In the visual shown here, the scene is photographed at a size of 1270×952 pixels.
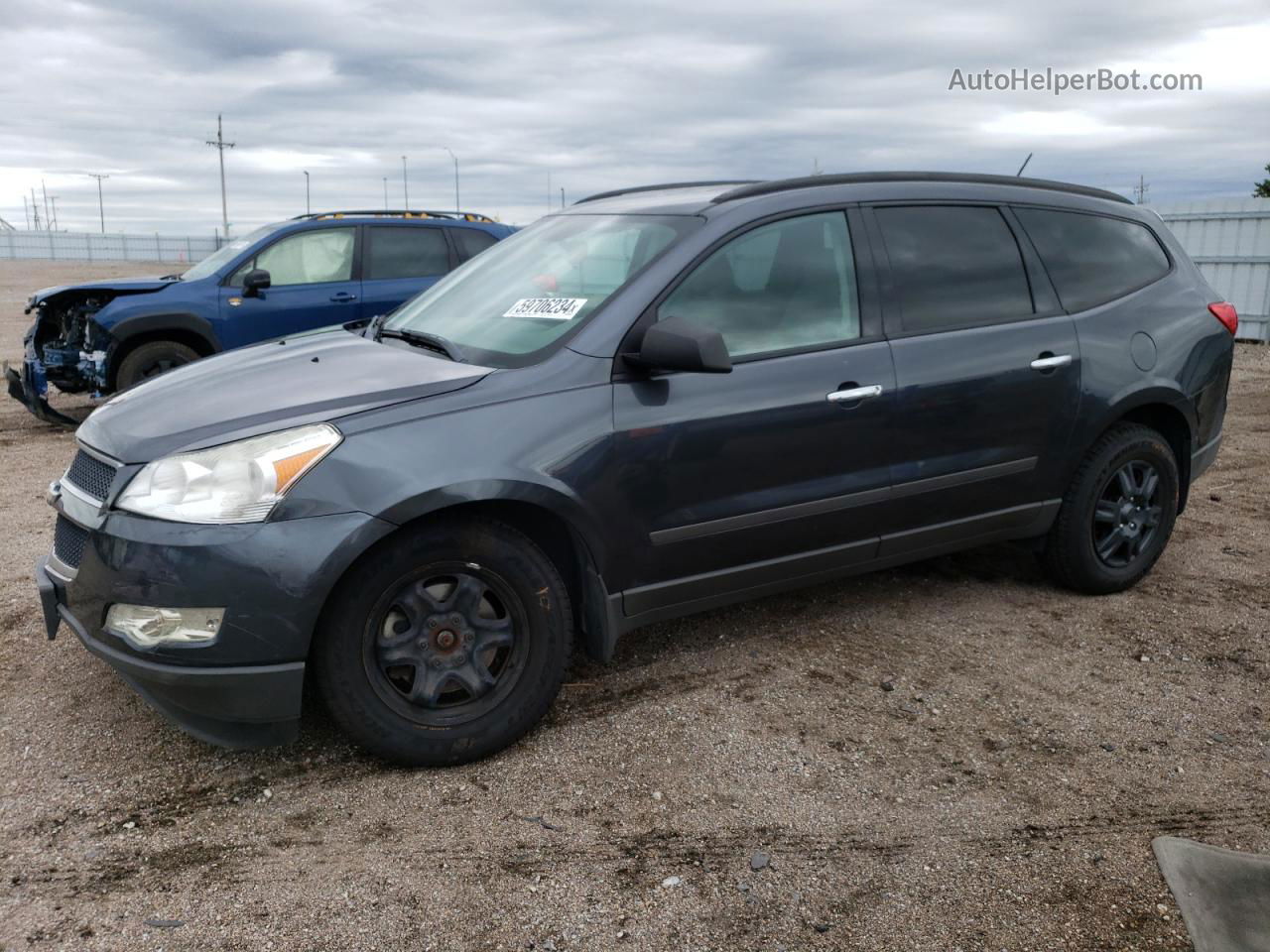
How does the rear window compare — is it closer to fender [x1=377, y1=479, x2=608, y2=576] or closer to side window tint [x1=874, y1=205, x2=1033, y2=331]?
side window tint [x1=874, y1=205, x2=1033, y2=331]

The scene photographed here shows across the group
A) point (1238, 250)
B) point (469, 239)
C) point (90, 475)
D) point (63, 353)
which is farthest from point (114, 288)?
point (1238, 250)

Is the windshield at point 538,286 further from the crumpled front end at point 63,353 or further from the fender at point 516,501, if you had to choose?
the crumpled front end at point 63,353

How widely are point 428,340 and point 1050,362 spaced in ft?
8.03

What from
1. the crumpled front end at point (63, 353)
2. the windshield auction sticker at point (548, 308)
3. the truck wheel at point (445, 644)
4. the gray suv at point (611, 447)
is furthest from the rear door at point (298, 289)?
the truck wheel at point (445, 644)

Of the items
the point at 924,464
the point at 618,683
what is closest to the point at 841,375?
the point at 924,464

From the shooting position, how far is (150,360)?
29.0 feet

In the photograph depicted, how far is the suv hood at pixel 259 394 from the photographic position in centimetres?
309

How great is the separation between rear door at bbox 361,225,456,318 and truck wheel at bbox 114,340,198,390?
60.1 inches

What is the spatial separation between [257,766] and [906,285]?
2811 mm

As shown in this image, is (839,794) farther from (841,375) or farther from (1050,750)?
(841,375)

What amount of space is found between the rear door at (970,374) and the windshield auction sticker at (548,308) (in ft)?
3.92

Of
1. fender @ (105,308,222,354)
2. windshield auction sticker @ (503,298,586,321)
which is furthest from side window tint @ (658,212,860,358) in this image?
fender @ (105,308,222,354)

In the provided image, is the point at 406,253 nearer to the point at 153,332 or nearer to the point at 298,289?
the point at 298,289

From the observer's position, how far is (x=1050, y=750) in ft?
11.3
